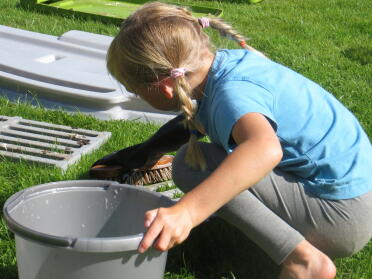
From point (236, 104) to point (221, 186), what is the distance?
22 cm

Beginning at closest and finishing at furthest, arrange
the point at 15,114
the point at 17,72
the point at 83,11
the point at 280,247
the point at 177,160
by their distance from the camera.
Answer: the point at 280,247 < the point at 177,160 < the point at 15,114 < the point at 17,72 < the point at 83,11

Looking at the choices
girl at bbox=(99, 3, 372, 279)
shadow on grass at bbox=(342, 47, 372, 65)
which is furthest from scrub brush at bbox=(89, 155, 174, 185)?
shadow on grass at bbox=(342, 47, 372, 65)

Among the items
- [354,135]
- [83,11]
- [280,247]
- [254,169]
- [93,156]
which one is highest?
[254,169]

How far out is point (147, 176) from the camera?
104 inches

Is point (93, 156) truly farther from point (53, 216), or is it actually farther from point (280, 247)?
point (280, 247)

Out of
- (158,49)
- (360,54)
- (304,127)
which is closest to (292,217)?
(304,127)

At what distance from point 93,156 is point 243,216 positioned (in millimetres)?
1025

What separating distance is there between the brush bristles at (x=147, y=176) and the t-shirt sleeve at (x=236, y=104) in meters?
0.84

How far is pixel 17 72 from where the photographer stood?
345 centimetres

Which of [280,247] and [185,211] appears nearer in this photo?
Answer: [185,211]

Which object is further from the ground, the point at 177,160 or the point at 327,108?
the point at 327,108

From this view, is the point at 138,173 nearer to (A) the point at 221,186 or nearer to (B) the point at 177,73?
(B) the point at 177,73

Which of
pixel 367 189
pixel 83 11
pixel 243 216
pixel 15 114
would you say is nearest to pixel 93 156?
pixel 15 114

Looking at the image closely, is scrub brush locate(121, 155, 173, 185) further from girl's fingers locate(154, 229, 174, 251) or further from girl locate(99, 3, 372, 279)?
girl's fingers locate(154, 229, 174, 251)
